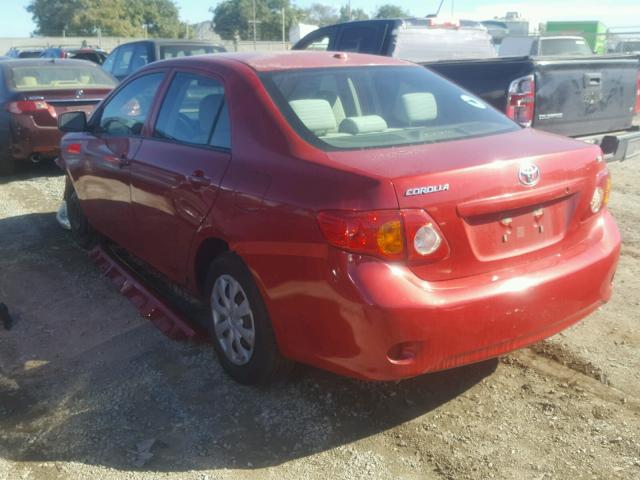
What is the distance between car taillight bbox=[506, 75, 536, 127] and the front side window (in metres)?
3.25

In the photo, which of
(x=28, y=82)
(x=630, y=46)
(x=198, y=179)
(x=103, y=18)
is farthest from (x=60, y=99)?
(x=103, y=18)

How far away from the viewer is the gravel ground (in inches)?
118

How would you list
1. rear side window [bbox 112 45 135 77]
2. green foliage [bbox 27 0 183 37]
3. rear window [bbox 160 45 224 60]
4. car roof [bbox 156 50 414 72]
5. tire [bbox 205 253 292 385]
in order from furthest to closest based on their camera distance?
green foliage [bbox 27 0 183 37] → rear side window [bbox 112 45 135 77] → rear window [bbox 160 45 224 60] → car roof [bbox 156 50 414 72] → tire [bbox 205 253 292 385]

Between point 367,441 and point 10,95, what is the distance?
7624 mm

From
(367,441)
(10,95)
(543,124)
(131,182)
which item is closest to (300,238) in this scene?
(367,441)

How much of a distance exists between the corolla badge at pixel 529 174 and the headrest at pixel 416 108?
840mm

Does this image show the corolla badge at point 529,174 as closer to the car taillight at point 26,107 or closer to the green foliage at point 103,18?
the car taillight at point 26,107

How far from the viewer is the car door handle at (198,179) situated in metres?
3.60

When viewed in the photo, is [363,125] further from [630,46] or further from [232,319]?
[630,46]

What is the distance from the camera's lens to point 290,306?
3.07 m

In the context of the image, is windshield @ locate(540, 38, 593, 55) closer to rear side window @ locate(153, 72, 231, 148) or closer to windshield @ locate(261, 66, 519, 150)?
windshield @ locate(261, 66, 519, 150)

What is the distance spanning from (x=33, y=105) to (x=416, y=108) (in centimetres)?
658

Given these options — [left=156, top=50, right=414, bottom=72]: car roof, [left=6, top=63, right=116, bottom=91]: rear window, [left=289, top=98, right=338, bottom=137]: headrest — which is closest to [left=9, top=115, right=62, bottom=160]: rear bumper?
[left=6, top=63, right=116, bottom=91]: rear window

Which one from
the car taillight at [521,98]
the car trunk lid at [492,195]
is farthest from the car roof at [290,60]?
the car taillight at [521,98]
